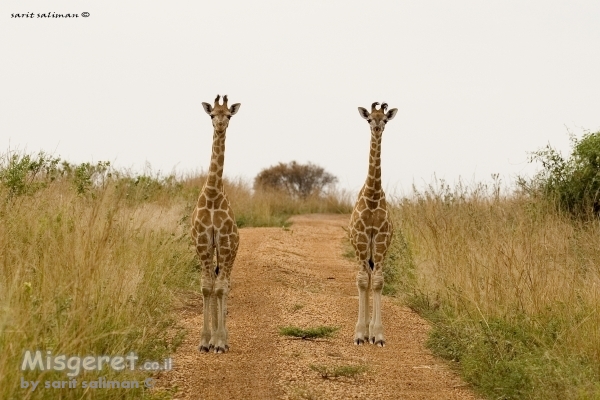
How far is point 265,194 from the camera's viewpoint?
3008 cm

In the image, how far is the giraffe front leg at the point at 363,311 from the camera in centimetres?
941

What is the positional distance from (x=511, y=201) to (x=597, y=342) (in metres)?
8.08

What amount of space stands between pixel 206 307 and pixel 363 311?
1.87 metres

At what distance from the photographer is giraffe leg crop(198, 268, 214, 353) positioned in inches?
342

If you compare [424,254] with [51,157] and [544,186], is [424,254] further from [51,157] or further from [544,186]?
[51,157]

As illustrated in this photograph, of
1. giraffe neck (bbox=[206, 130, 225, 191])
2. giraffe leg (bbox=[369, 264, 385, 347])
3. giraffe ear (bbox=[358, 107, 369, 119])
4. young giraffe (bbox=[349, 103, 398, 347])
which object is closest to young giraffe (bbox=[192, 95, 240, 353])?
giraffe neck (bbox=[206, 130, 225, 191])

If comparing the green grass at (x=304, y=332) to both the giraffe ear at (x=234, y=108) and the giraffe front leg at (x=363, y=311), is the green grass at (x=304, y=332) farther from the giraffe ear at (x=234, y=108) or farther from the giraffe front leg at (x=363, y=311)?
the giraffe ear at (x=234, y=108)

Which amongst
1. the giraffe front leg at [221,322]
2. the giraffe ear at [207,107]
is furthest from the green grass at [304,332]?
the giraffe ear at [207,107]

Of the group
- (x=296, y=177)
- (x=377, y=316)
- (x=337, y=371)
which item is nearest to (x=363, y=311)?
(x=377, y=316)

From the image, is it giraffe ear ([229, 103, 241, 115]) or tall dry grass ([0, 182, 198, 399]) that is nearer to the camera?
tall dry grass ([0, 182, 198, 399])

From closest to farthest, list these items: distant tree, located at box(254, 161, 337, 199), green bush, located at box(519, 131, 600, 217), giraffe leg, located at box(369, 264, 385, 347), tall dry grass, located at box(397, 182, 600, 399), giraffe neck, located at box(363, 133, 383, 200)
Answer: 1. tall dry grass, located at box(397, 182, 600, 399)
2. giraffe leg, located at box(369, 264, 385, 347)
3. giraffe neck, located at box(363, 133, 383, 200)
4. green bush, located at box(519, 131, 600, 217)
5. distant tree, located at box(254, 161, 337, 199)

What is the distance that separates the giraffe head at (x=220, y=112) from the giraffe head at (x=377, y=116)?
1.64 meters

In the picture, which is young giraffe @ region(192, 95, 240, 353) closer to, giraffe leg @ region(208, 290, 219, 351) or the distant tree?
giraffe leg @ region(208, 290, 219, 351)

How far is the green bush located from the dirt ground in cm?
423
